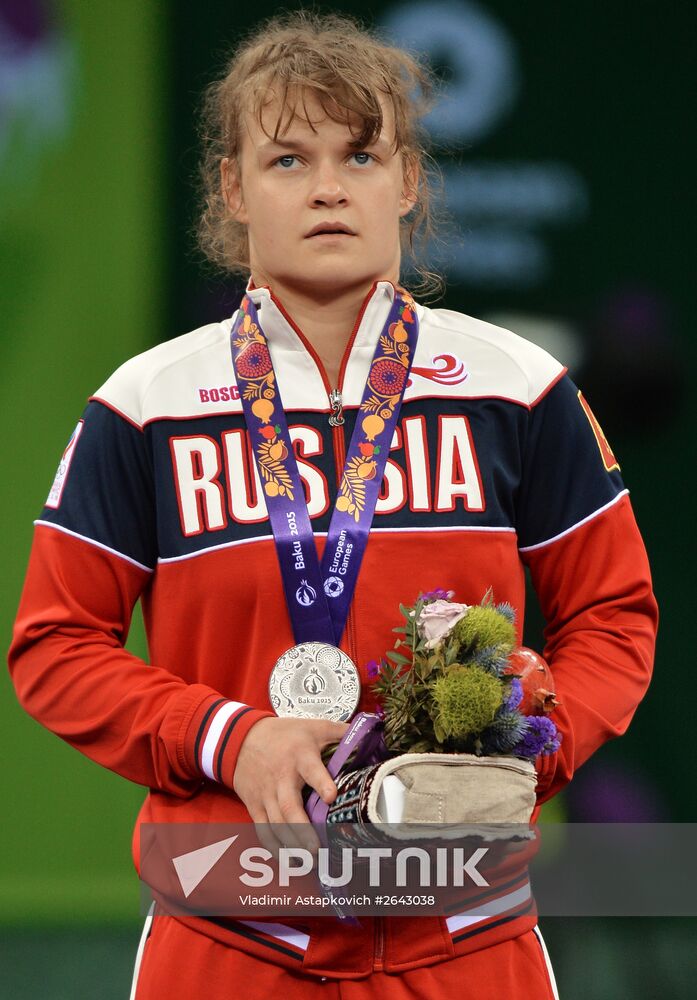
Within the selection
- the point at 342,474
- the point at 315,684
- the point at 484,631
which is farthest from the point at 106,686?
the point at 484,631

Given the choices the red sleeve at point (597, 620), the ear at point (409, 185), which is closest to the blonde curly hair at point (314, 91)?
the ear at point (409, 185)

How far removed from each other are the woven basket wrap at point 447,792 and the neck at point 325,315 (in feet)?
2.11

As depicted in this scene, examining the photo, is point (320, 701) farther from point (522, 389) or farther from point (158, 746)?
point (522, 389)

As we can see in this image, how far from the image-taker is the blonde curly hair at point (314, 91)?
182 centimetres

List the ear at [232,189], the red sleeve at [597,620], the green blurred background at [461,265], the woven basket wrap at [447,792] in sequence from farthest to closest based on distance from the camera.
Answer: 1. the green blurred background at [461,265]
2. the ear at [232,189]
3. the red sleeve at [597,620]
4. the woven basket wrap at [447,792]

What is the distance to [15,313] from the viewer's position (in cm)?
387

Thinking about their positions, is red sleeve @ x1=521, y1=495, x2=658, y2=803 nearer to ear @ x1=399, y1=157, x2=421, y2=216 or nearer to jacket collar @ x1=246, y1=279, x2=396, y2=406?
jacket collar @ x1=246, y1=279, x2=396, y2=406

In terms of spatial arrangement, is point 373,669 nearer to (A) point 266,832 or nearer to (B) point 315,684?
(B) point 315,684

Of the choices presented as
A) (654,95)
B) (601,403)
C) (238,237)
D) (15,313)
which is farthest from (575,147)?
(238,237)

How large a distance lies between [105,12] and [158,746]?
276 centimetres

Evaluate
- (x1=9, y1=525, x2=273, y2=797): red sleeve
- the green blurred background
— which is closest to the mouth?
(x1=9, y1=525, x2=273, y2=797): red sleeve

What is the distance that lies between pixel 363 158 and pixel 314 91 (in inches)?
4.1

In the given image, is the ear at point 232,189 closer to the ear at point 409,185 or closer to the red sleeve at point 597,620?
the ear at point 409,185

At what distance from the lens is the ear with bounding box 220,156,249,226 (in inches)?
78.9
